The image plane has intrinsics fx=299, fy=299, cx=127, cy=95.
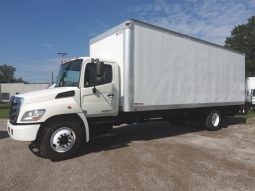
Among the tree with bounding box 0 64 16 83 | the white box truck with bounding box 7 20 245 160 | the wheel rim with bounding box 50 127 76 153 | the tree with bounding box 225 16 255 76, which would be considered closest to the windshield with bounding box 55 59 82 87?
the white box truck with bounding box 7 20 245 160

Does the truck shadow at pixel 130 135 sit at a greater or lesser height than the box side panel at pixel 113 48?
lesser

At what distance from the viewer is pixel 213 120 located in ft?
42.6

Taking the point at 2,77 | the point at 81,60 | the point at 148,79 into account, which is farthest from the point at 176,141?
the point at 2,77

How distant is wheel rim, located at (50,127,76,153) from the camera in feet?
25.0

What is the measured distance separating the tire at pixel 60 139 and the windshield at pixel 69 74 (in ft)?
3.99

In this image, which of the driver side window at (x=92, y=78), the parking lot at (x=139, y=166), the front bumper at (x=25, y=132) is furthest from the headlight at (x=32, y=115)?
the driver side window at (x=92, y=78)

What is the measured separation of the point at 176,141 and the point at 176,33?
3736 millimetres

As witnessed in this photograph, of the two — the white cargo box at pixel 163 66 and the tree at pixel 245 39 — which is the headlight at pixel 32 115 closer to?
the white cargo box at pixel 163 66

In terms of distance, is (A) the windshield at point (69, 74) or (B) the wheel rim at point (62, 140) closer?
(B) the wheel rim at point (62, 140)

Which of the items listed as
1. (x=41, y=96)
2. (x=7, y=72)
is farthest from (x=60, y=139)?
(x=7, y=72)

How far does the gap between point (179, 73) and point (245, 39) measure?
57.2 metres

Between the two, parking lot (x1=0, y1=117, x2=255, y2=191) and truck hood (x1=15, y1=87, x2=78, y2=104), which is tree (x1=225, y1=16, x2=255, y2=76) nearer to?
parking lot (x1=0, y1=117, x2=255, y2=191)

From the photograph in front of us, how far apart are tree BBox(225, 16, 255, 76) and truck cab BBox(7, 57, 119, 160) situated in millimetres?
55884

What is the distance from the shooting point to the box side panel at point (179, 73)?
364 inches
